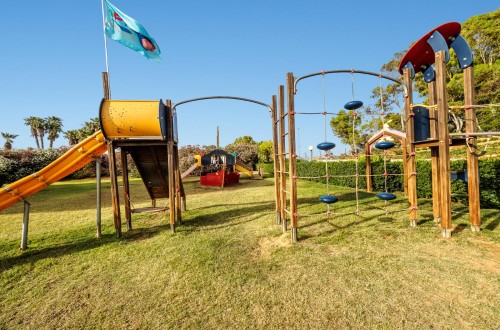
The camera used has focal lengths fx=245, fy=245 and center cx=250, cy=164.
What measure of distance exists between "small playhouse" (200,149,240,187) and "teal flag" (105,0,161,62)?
412 inches

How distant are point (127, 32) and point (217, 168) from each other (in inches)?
520

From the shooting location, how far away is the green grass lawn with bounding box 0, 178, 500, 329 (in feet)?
9.30

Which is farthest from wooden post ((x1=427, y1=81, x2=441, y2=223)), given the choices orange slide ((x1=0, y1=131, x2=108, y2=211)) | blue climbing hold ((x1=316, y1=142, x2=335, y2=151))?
orange slide ((x1=0, y1=131, x2=108, y2=211))

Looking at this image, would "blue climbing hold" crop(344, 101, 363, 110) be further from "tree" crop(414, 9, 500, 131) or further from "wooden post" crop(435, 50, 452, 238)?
"tree" crop(414, 9, 500, 131)

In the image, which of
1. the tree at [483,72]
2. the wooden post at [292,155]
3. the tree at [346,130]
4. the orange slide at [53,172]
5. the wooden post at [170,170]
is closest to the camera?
the wooden post at [292,155]

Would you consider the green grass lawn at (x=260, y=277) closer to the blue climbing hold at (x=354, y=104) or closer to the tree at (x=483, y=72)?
the blue climbing hold at (x=354, y=104)

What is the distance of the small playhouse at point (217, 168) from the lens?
1694cm

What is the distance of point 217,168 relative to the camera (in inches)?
764

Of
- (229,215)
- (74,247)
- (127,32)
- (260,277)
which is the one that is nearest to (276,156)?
(229,215)

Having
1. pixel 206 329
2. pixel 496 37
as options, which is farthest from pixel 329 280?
pixel 496 37

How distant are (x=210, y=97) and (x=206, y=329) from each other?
599 centimetres

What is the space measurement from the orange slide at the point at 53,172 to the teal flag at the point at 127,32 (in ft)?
8.90

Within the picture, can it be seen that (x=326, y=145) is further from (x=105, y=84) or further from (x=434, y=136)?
(x=105, y=84)

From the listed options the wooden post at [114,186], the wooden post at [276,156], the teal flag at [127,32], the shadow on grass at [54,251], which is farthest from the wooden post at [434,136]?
the shadow on grass at [54,251]
